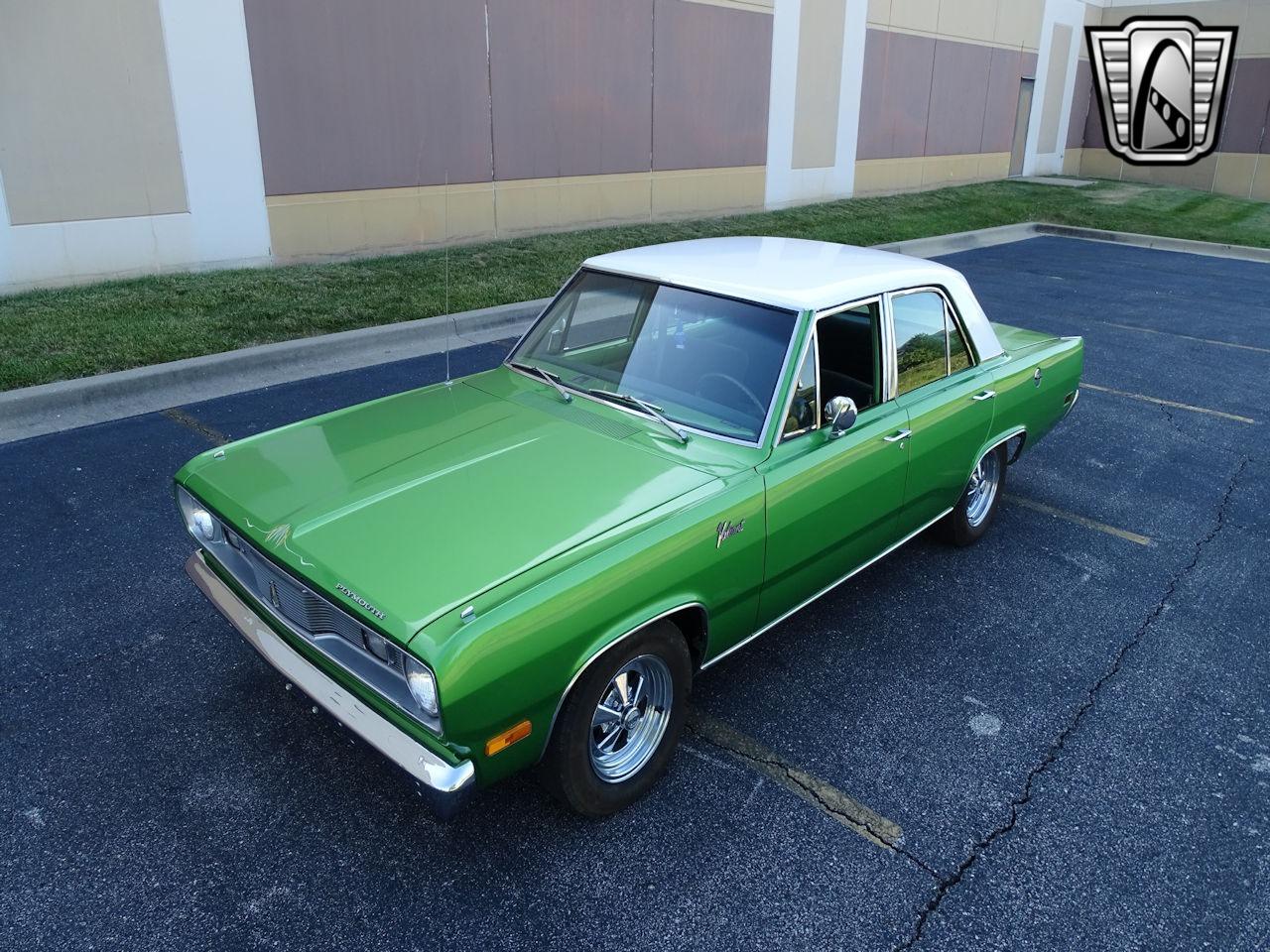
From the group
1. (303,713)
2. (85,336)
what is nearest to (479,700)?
(303,713)

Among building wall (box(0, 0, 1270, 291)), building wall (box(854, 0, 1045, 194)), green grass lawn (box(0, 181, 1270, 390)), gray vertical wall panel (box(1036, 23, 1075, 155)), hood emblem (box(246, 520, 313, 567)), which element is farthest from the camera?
gray vertical wall panel (box(1036, 23, 1075, 155))

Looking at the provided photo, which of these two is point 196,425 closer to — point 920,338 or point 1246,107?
point 920,338

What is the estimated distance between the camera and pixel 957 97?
2223cm

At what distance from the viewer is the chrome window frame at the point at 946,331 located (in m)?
4.41

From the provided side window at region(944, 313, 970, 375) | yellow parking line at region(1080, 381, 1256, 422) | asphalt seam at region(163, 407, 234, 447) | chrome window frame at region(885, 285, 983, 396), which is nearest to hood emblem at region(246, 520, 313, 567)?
chrome window frame at region(885, 285, 983, 396)

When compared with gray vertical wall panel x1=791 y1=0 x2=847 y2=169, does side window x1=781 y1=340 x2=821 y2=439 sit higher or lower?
lower

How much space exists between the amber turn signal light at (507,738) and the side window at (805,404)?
1.61 metres

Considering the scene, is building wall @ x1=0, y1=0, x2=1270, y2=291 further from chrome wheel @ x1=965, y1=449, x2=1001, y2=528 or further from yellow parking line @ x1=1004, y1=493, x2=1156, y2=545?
chrome wheel @ x1=965, y1=449, x2=1001, y2=528

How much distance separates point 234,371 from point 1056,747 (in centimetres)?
674

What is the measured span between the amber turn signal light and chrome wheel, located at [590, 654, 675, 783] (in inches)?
16.2

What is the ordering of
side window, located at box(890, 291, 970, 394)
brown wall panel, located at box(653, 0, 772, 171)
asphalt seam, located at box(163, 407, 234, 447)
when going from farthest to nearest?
brown wall panel, located at box(653, 0, 772, 171) < asphalt seam, located at box(163, 407, 234, 447) < side window, located at box(890, 291, 970, 394)

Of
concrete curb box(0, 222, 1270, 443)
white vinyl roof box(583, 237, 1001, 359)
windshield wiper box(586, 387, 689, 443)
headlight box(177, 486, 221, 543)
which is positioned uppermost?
white vinyl roof box(583, 237, 1001, 359)

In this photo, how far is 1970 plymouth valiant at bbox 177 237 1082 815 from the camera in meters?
2.82

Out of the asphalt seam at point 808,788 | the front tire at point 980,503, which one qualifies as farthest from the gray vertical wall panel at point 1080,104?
the asphalt seam at point 808,788
